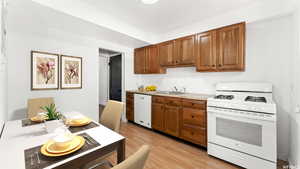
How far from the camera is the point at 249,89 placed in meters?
2.08

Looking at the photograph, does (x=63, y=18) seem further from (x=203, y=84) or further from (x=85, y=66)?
(x=203, y=84)

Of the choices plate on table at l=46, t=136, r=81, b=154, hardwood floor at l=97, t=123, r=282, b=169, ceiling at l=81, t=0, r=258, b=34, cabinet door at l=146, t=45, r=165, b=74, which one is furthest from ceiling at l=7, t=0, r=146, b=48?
hardwood floor at l=97, t=123, r=282, b=169

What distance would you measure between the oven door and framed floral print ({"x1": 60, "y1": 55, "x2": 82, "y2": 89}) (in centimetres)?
280

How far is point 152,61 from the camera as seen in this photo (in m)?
3.35

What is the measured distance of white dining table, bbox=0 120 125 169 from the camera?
0.76m

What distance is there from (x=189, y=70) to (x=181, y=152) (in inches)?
70.4

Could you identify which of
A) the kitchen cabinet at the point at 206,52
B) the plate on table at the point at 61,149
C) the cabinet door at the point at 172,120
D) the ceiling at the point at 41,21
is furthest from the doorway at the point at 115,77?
the plate on table at the point at 61,149

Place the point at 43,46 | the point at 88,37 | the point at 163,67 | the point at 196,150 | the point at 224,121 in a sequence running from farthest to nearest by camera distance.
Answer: the point at 163,67 → the point at 88,37 → the point at 43,46 → the point at 196,150 → the point at 224,121

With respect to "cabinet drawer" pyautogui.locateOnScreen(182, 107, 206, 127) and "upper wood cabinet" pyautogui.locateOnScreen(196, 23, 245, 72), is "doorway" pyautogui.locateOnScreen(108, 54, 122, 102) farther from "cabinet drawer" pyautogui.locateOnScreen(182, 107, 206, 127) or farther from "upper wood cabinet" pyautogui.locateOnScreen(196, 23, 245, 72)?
"upper wood cabinet" pyautogui.locateOnScreen(196, 23, 245, 72)

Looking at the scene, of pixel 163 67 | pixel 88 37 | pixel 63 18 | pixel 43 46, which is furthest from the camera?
pixel 163 67

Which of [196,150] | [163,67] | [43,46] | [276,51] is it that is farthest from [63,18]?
[276,51]

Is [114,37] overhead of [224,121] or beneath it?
overhead

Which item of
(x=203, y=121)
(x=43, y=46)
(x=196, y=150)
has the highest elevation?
(x=43, y=46)

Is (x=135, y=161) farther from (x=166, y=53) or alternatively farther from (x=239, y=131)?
(x=166, y=53)
